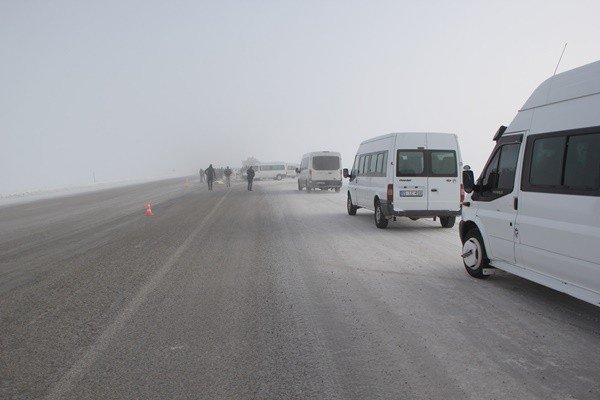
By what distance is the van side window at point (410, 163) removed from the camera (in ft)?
36.7

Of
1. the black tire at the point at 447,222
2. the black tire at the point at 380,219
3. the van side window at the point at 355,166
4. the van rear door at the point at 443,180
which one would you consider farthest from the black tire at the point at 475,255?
the van side window at the point at 355,166

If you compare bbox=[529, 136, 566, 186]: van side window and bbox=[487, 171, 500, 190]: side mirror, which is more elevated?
bbox=[529, 136, 566, 186]: van side window

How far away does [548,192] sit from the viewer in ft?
16.7

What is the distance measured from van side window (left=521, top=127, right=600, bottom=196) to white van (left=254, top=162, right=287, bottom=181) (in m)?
47.0

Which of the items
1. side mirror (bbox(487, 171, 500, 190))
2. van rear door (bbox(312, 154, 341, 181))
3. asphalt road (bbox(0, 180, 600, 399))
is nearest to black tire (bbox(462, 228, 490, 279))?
asphalt road (bbox(0, 180, 600, 399))

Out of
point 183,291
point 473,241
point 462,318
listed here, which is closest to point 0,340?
point 183,291

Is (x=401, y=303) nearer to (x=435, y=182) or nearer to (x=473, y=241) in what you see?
(x=473, y=241)

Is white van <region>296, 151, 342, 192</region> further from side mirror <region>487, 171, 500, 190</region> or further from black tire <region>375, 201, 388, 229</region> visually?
side mirror <region>487, 171, 500, 190</region>

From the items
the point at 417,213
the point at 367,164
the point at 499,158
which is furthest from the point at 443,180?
the point at 499,158

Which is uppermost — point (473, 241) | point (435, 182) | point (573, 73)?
point (573, 73)

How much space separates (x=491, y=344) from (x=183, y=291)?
13.3ft

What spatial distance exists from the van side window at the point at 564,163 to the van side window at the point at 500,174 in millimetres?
286

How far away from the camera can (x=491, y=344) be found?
13.8 feet

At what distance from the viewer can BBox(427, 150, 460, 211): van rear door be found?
11188mm
